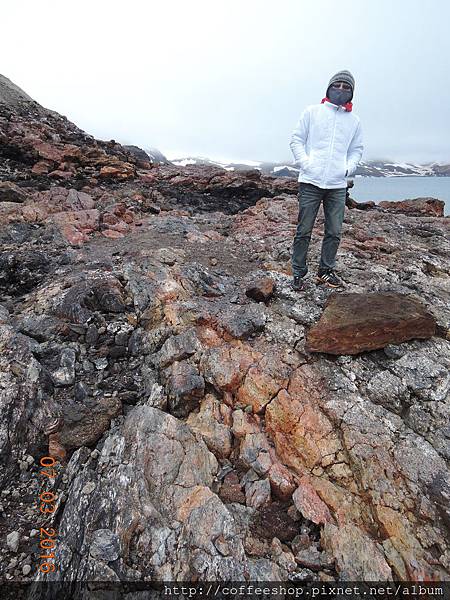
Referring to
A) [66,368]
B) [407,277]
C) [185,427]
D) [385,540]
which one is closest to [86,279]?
[66,368]

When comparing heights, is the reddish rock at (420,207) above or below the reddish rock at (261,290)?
above

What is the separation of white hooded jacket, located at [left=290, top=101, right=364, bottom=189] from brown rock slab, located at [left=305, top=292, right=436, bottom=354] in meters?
2.09

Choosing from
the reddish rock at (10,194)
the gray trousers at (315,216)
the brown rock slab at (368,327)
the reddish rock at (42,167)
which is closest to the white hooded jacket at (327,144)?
the gray trousers at (315,216)

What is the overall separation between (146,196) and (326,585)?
1145 cm

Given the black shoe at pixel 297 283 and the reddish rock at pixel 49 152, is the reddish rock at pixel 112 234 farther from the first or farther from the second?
the reddish rock at pixel 49 152

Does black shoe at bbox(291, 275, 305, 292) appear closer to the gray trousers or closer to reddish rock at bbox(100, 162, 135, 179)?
the gray trousers

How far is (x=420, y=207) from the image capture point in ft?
40.7

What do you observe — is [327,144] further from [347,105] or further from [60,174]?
[60,174]

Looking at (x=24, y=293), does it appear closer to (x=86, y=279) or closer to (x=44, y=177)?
(x=86, y=279)

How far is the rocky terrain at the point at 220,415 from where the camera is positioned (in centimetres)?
292

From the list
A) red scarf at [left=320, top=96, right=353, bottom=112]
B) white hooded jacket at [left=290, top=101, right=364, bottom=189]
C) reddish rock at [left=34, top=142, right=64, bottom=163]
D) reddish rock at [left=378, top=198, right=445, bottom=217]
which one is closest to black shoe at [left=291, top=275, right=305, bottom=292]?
white hooded jacket at [left=290, top=101, right=364, bottom=189]

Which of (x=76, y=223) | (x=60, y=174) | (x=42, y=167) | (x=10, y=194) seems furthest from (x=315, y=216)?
(x=42, y=167)

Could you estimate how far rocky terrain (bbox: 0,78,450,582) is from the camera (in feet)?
9.57

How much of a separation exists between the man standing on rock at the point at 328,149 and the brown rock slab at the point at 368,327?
5.58ft
